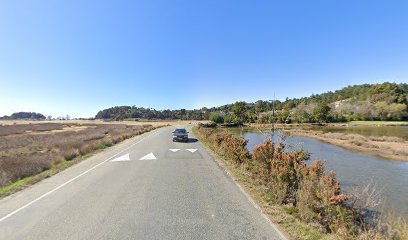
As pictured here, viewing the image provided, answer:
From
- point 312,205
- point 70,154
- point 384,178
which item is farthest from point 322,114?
point 312,205

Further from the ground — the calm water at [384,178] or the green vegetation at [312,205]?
the green vegetation at [312,205]

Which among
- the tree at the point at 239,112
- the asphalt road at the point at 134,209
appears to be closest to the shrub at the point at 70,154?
the asphalt road at the point at 134,209

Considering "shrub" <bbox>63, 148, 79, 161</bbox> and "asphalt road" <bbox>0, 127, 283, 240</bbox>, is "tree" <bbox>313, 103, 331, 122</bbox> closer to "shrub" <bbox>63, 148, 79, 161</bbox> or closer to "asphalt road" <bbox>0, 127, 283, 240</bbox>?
"shrub" <bbox>63, 148, 79, 161</bbox>

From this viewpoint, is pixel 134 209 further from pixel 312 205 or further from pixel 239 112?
pixel 239 112

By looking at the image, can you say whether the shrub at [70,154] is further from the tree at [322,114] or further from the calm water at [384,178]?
the tree at [322,114]

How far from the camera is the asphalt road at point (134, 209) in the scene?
5.97 meters

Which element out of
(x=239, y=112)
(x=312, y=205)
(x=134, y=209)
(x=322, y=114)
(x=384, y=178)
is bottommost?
(x=384, y=178)

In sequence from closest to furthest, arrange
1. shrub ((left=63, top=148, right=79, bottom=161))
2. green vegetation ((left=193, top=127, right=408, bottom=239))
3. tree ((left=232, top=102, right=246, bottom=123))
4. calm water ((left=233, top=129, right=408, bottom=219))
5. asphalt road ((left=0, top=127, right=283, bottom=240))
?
asphalt road ((left=0, top=127, right=283, bottom=240)) → green vegetation ((left=193, top=127, right=408, bottom=239)) → calm water ((left=233, top=129, right=408, bottom=219)) → shrub ((left=63, top=148, right=79, bottom=161)) → tree ((left=232, top=102, right=246, bottom=123))

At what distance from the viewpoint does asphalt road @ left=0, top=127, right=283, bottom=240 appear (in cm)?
597

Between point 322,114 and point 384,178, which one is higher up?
point 322,114

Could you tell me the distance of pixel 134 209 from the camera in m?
7.56

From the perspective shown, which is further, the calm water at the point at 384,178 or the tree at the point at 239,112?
the tree at the point at 239,112

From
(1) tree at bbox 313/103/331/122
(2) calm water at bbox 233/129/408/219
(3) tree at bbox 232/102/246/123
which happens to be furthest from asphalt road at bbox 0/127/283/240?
(1) tree at bbox 313/103/331/122

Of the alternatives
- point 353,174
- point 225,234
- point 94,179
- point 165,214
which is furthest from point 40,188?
point 353,174
